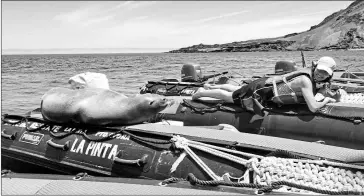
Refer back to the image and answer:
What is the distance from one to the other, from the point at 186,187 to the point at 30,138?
3.23 metres

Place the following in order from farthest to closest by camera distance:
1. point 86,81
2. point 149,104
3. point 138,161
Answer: point 86,81, point 149,104, point 138,161

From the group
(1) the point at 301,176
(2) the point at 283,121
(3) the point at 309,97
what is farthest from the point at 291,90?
(1) the point at 301,176

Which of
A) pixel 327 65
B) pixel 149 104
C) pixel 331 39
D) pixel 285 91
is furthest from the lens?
pixel 331 39

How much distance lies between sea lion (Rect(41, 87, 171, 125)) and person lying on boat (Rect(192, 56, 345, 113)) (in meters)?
1.91

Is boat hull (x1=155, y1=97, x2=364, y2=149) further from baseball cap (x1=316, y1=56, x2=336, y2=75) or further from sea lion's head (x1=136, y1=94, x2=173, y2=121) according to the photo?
sea lion's head (x1=136, y1=94, x2=173, y2=121)

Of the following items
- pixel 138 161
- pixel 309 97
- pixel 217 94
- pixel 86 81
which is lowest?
pixel 138 161

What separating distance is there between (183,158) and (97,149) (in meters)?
1.33

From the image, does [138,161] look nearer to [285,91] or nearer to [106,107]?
[106,107]

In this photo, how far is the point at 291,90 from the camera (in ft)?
21.6

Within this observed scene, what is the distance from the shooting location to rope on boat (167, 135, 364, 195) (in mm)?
3727

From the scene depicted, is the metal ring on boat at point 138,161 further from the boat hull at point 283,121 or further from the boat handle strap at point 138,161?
the boat hull at point 283,121

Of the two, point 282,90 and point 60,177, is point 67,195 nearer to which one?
point 60,177

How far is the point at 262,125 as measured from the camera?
22.0 feet

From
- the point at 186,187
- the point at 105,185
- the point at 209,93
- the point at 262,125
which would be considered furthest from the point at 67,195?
the point at 209,93
